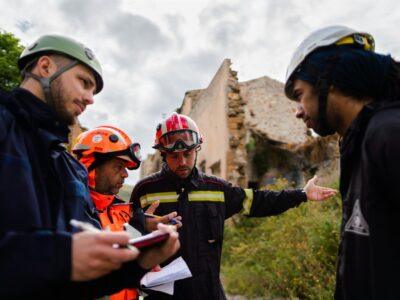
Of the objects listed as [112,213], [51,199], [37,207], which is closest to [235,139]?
[112,213]

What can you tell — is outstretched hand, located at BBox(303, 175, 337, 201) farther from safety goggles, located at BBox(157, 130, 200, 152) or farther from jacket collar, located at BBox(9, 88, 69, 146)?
jacket collar, located at BBox(9, 88, 69, 146)

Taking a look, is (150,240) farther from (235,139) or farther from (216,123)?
(216,123)

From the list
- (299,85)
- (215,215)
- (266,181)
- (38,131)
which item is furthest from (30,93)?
(266,181)

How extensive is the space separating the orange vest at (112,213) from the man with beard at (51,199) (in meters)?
0.75

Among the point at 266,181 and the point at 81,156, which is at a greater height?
the point at 266,181

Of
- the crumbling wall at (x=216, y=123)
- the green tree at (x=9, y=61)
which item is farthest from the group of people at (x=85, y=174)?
the crumbling wall at (x=216, y=123)

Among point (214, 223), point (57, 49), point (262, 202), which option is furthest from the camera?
point (262, 202)

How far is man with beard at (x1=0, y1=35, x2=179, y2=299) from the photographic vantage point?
1096 mm

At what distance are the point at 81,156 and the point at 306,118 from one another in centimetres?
217

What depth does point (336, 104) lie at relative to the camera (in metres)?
1.90

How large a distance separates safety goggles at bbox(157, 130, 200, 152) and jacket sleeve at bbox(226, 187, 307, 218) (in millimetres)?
659

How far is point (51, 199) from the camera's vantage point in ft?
5.13

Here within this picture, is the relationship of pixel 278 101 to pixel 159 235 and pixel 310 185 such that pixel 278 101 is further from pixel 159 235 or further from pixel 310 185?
pixel 159 235

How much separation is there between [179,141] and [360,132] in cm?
220
